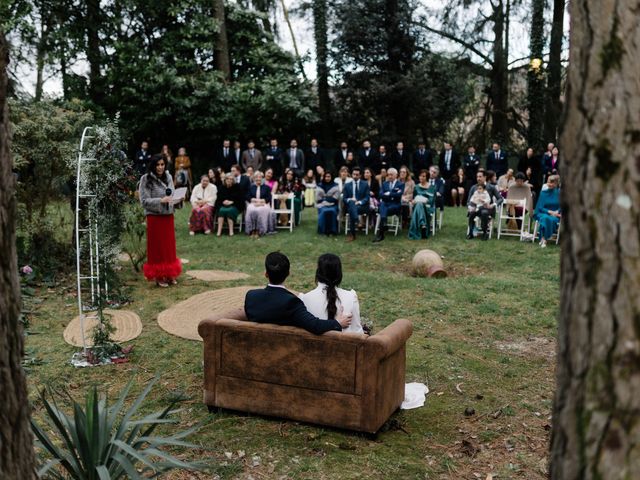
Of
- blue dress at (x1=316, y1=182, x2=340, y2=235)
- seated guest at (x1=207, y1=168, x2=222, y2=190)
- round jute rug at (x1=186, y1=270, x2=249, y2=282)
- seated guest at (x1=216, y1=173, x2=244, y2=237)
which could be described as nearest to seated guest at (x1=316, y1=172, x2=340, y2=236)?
blue dress at (x1=316, y1=182, x2=340, y2=235)

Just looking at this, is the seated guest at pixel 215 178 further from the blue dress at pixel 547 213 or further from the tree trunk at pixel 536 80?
the tree trunk at pixel 536 80

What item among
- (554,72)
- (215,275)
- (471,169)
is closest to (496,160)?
(471,169)

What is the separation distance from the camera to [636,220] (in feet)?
6.57

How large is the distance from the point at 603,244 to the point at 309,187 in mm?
15603

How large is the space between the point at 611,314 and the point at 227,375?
350cm

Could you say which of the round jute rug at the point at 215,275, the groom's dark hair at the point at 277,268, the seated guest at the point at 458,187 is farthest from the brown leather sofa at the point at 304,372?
the seated guest at the point at 458,187

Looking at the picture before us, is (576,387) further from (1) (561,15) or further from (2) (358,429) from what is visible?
(1) (561,15)

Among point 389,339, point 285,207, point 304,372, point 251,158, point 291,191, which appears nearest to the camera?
point 389,339

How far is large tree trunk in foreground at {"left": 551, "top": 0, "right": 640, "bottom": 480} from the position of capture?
2008 mm

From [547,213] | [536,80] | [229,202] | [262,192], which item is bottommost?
[547,213]

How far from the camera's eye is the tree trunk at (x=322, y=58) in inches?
867

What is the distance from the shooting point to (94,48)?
21641 millimetres

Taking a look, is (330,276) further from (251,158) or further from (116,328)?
(251,158)

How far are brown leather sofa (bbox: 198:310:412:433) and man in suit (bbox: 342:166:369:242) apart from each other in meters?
8.39
